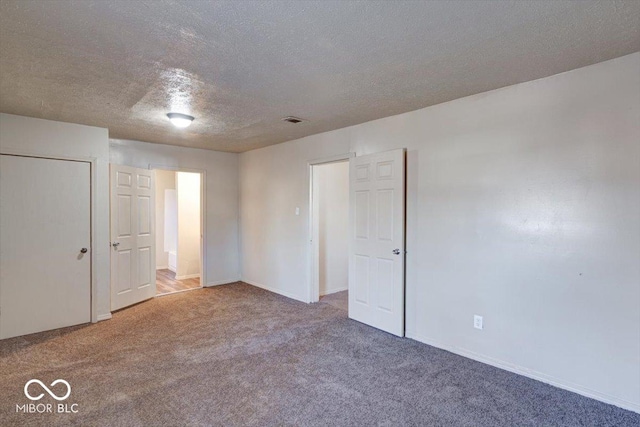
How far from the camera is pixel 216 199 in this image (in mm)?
5980

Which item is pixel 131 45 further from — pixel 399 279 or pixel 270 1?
pixel 399 279

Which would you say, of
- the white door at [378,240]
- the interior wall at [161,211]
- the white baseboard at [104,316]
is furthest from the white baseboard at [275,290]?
the interior wall at [161,211]

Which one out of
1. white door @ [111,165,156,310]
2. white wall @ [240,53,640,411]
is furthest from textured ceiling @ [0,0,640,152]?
white door @ [111,165,156,310]

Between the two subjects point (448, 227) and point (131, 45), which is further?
point (448, 227)

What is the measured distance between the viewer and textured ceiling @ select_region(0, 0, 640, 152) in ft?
5.69

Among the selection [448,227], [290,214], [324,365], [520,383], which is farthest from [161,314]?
[520,383]

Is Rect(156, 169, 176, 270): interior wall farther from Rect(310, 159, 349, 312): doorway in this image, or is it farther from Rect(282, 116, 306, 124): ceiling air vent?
Rect(282, 116, 306, 124): ceiling air vent

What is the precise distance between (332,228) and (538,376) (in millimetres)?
3442

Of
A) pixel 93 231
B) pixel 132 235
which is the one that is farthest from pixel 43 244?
pixel 132 235

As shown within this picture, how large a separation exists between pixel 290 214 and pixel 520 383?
3.55 m

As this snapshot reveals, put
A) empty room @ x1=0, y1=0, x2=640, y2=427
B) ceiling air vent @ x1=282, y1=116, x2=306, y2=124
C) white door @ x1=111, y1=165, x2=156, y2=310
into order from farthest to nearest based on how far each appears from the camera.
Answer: white door @ x1=111, y1=165, x2=156, y2=310 < ceiling air vent @ x1=282, y1=116, x2=306, y2=124 < empty room @ x1=0, y1=0, x2=640, y2=427

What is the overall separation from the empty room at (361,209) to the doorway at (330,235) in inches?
20.7

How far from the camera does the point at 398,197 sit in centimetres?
359

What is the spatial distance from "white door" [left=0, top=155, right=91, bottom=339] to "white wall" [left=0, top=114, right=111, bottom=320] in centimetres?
9
